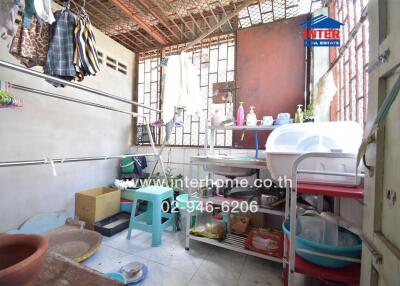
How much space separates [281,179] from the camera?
1.13 meters

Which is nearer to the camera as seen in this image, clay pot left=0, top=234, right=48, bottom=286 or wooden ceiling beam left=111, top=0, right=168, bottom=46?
clay pot left=0, top=234, right=48, bottom=286

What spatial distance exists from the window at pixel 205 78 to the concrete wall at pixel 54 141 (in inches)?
18.8

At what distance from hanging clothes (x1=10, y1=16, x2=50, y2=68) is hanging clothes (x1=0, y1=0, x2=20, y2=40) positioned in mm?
70

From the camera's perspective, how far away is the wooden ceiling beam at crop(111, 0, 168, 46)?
1.96 m

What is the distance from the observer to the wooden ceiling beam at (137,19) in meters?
1.96

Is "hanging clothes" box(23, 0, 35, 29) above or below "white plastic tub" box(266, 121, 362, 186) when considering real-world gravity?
above

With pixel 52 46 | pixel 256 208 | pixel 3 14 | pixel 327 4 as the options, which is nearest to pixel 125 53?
pixel 52 46

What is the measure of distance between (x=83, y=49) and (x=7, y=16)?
1.20 ft

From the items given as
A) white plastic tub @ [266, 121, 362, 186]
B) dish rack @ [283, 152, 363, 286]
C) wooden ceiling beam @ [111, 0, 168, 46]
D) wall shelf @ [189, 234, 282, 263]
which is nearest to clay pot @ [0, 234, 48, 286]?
dish rack @ [283, 152, 363, 286]

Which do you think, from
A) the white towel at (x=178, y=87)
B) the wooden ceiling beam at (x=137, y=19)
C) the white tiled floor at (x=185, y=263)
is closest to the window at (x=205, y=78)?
the wooden ceiling beam at (x=137, y=19)

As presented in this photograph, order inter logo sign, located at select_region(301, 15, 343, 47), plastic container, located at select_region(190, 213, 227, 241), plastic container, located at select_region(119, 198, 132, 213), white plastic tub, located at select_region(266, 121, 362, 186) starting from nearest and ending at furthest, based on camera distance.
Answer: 1. white plastic tub, located at select_region(266, 121, 362, 186)
2. inter logo sign, located at select_region(301, 15, 343, 47)
3. plastic container, located at select_region(190, 213, 227, 241)
4. plastic container, located at select_region(119, 198, 132, 213)

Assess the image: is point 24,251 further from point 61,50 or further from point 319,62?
point 319,62

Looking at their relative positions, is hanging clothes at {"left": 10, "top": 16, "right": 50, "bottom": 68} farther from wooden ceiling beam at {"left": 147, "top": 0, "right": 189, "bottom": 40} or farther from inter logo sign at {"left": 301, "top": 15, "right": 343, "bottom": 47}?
inter logo sign at {"left": 301, "top": 15, "right": 343, "bottom": 47}

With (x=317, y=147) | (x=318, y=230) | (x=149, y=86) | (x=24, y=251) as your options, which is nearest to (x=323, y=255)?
(x=318, y=230)
